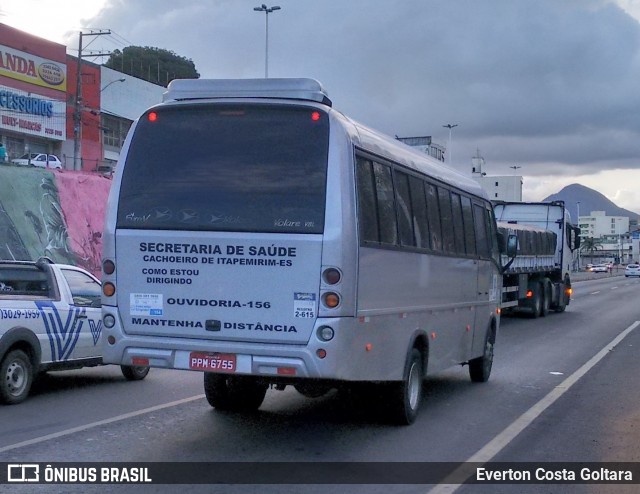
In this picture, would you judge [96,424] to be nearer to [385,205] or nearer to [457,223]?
[385,205]

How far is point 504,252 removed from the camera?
14070mm

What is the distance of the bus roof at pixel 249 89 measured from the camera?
797 centimetres

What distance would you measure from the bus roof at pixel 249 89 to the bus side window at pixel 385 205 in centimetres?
93

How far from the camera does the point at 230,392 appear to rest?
9.67 m

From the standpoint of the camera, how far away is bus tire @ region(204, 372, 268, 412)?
9.61 meters

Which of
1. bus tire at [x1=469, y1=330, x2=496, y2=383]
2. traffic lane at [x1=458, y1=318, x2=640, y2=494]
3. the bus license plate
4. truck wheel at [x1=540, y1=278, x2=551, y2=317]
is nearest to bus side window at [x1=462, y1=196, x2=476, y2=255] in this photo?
bus tire at [x1=469, y1=330, x2=496, y2=383]

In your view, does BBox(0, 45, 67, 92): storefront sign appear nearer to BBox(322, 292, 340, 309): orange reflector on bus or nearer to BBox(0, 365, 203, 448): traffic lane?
BBox(0, 365, 203, 448): traffic lane

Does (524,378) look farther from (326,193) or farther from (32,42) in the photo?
(32,42)

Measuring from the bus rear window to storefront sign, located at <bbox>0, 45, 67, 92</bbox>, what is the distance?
139 feet

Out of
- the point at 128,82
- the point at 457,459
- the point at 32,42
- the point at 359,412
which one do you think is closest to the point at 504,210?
the point at 359,412

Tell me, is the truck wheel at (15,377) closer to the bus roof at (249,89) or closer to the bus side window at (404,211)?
the bus roof at (249,89)

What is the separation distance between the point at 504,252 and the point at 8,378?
792cm

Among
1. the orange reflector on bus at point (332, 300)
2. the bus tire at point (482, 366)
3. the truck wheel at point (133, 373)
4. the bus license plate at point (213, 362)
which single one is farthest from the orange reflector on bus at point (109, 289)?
the bus tire at point (482, 366)

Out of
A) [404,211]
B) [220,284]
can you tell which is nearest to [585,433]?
[404,211]
